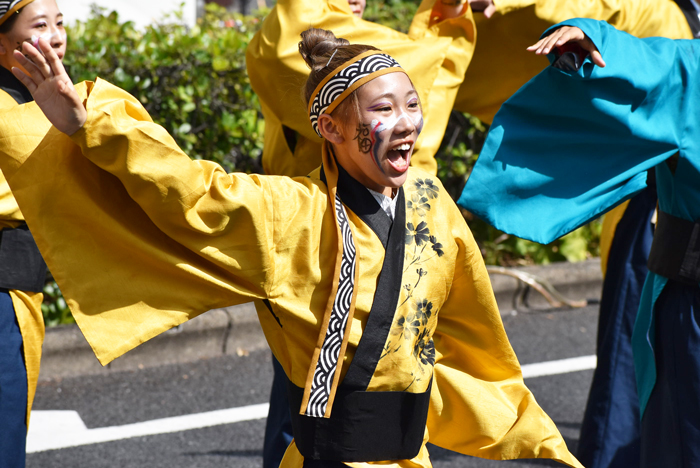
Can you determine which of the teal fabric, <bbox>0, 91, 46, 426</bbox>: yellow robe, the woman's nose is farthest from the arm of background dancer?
<bbox>0, 91, 46, 426</bbox>: yellow robe

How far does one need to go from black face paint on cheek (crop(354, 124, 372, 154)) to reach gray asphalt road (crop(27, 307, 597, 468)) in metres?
1.80

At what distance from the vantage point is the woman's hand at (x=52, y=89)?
1.38 meters

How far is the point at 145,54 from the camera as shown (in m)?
4.61

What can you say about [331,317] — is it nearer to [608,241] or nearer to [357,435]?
[357,435]

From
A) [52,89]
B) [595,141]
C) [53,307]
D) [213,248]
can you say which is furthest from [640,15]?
[53,307]

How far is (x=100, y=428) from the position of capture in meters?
3.42

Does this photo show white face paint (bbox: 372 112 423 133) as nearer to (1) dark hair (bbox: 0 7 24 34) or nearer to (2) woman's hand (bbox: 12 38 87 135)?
(2) woman's hand (bbox: 12 38 87 135)

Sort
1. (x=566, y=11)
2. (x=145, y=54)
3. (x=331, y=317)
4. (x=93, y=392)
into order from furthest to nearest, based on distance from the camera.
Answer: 1. (x=145, y=54)
2. (x=93, y=392)
3. (x=566, y=11)
4. (x=331, y=317)

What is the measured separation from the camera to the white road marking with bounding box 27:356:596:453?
129 inches

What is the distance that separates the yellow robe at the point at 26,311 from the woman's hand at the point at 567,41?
1.44m

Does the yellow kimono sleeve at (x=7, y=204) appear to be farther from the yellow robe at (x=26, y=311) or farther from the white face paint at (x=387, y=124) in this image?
the white face paint at (x=387, y=124)

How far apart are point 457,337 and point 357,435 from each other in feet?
1.43

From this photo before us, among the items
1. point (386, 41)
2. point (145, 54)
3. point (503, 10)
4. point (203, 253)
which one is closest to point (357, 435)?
point (203, 253)

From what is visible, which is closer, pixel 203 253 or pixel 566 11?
pixel 203 253
